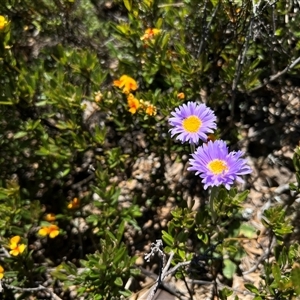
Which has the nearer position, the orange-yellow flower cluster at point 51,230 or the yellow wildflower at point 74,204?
the orange-yellow flower cluster at point 51,230

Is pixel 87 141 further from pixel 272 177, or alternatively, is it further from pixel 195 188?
pixel 272 177

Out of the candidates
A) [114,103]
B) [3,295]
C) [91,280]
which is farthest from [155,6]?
[3,295]

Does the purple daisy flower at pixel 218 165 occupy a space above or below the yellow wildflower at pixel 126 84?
below

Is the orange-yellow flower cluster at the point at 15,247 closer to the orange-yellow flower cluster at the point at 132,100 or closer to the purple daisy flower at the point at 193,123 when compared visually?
the orange-yellow flower cluster at the point at 132,100

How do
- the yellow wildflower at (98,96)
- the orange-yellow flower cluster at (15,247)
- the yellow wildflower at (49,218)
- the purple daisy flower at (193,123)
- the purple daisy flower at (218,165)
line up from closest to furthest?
the purple daisy flower at (218,165) < the purple daisy flower at (193,123) < the orange-yellow flower cluster at (15,247) < the yellow wildflower at (98,96) < the yellow wildflower at (49,218)

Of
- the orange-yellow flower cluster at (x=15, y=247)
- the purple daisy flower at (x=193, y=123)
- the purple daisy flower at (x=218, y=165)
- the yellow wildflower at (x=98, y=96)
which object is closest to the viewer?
the purple daisy flower at (x=218, y=165)

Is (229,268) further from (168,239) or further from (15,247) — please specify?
(15,247)

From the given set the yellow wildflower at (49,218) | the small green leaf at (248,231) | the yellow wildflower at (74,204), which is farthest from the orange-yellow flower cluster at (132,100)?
the small green leaf at (248,231)
